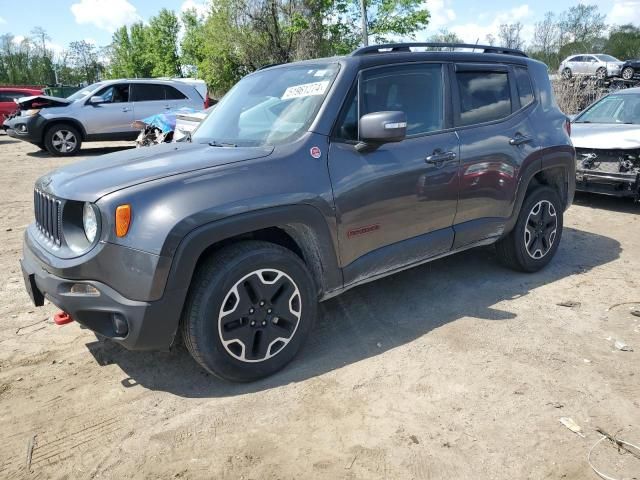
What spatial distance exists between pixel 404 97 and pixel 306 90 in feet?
2.40

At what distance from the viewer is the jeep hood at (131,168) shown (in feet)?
9.52

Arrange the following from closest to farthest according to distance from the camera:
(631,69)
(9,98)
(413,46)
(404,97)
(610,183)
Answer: (404,97) < (413,46) < (610,183) < (9,98) < (631,69)

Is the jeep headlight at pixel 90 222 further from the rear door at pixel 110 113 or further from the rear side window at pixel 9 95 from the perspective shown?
the rear side window at pixel 9 95

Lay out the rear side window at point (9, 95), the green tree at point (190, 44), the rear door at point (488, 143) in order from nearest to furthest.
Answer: the rear door at point (488, 143), the rear side window at point (9, 95), the green tree at point (190, 44)

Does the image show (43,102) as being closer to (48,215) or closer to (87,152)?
(87,152)

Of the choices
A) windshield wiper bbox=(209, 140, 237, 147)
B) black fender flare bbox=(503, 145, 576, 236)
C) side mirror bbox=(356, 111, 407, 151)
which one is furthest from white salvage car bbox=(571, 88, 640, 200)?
windshield wiper bbox=(209, 140, 237, 147)

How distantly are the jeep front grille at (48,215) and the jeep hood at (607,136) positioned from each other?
6.69 metres

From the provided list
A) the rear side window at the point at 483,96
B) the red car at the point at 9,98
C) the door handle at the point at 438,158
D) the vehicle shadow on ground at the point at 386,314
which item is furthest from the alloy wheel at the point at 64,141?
the door handle at the point at 438,158

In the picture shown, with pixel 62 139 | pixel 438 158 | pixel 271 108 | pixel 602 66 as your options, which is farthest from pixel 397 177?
pixel 602 66

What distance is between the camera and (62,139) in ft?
42.9

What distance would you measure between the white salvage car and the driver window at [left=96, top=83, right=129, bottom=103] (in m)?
10.2

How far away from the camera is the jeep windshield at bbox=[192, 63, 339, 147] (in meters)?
3.47

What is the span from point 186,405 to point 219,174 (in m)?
1.29

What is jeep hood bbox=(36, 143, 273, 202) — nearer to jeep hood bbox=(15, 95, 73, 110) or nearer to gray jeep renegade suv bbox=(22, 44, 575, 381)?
gray jeep renegade suv bbox=(22, 44, 575, 381)
